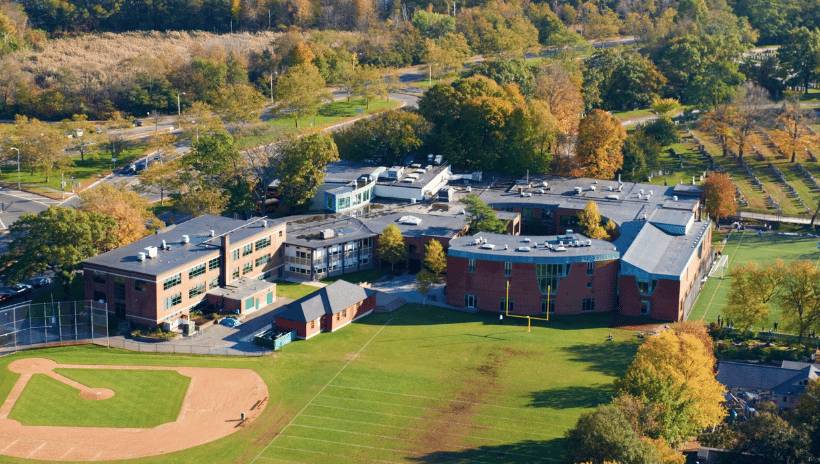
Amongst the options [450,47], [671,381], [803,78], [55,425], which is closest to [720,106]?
[803,78]

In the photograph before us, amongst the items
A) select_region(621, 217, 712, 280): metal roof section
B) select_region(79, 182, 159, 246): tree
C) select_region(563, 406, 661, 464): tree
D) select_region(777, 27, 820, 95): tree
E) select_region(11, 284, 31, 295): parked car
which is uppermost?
select_region(777, 27, 820, 95): tree

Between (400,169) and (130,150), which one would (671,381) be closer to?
→ (400,169)

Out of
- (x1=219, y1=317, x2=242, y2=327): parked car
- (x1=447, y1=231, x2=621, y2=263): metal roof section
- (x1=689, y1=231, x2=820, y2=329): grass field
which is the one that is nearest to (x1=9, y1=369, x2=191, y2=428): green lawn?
(x1=219, y1=317, x2=242, y2=327): parked car

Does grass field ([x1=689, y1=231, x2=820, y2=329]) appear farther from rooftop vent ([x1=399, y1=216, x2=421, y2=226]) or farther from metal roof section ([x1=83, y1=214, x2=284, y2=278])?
metal roof section ([x1=83, y1=214, x2=284, y2=278])

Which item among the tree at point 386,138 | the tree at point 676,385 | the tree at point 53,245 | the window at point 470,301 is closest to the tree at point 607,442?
the tree at point 676,385

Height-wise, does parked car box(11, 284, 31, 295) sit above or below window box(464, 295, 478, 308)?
above

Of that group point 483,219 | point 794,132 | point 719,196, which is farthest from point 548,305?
point 794,132

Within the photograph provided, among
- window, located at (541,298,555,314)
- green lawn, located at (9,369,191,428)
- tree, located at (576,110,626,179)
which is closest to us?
green lawn, located at (9,369,191,428)
